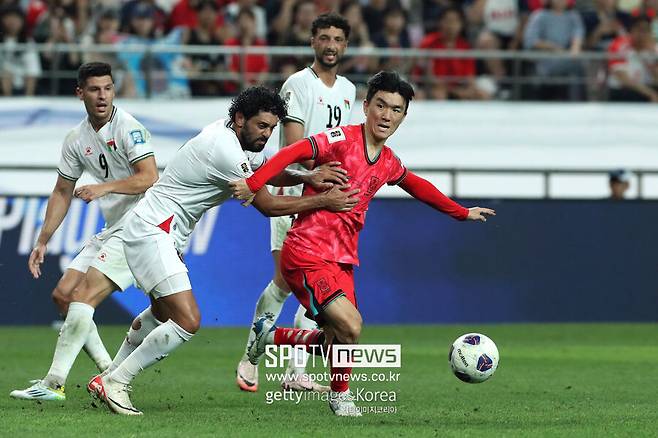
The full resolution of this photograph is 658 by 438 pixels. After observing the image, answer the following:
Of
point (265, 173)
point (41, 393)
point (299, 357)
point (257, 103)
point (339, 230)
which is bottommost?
point (299, 357)

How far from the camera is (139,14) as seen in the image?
18.9 metres

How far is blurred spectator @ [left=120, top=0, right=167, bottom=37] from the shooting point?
1892 cm

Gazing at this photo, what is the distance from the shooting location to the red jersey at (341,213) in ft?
28.7

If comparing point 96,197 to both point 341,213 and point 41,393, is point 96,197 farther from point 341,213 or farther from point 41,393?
point 341,213

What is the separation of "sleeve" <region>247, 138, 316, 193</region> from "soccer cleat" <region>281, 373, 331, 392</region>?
219 centimetres

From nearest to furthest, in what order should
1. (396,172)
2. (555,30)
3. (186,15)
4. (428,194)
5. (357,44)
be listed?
(396,172), (428,194), (357,44), (186,15), (555,30)

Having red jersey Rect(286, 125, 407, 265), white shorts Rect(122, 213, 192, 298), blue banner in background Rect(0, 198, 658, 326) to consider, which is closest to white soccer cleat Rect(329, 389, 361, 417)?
red jersey Rect(286, 125, 407, 265)

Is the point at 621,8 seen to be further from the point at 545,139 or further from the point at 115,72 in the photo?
the point at 115,72

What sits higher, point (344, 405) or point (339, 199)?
point (339, 199)

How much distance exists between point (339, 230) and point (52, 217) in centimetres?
239

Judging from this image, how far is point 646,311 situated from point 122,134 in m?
9.16

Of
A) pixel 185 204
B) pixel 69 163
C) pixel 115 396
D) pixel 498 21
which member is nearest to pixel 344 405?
pixel 115 396

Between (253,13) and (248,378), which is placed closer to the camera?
(248,378)

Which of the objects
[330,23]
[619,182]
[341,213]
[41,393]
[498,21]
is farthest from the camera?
[498,21]
